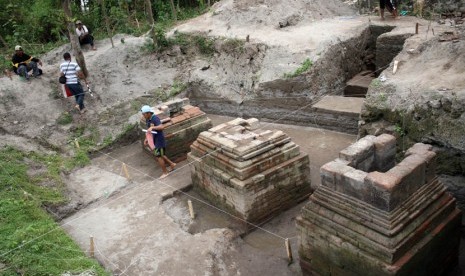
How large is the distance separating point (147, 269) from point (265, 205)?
2052 millimetres

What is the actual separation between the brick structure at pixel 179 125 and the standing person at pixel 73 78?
2275 mm

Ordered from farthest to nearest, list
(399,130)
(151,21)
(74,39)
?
(151,21)
(74,39)
(399,130)

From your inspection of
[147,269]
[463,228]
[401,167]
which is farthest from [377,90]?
[147,269]

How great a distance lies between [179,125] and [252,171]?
10.1ft

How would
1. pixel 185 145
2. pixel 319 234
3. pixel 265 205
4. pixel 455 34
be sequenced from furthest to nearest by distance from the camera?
pixel 185 145
pixel 455 34
pixel 265 205
pixel 319 234

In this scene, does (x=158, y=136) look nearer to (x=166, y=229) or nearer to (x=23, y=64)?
(x=166, y=229)

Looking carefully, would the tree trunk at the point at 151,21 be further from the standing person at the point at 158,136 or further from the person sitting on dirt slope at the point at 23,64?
the standing person at the point at 158,136

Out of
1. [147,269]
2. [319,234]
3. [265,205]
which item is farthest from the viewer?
[265,205]

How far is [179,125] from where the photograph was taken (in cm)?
902

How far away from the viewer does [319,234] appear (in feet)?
16.4

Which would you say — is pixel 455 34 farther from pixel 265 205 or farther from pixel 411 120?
pixel 265 205

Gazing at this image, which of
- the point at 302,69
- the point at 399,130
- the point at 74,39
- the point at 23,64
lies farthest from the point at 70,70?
the point at 399,130

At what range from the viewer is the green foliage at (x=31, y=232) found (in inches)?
205

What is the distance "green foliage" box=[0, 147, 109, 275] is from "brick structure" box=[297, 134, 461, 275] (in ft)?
9.37
